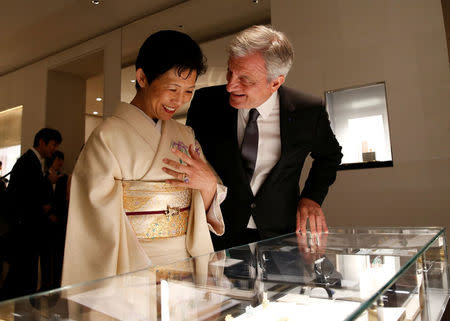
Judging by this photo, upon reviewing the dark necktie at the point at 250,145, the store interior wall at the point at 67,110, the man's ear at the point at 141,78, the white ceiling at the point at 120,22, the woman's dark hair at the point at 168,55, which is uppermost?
the white ceiling at the point at 120,22

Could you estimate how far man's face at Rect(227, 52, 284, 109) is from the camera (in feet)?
5.08

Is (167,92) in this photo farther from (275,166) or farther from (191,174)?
(275,166)

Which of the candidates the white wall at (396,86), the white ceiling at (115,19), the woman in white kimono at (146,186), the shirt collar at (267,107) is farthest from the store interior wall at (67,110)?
the woman in white kimono at (146,186)

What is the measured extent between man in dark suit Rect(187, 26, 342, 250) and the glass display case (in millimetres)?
495

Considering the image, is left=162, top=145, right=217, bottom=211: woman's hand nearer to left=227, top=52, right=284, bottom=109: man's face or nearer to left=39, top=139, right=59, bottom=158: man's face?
left=227, top=52, right=284, bottom=109: man's face

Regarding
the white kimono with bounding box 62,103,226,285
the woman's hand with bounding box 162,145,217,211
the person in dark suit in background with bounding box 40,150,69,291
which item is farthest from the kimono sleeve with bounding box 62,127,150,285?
the person in dark suit in background with bounding box 40,150,69,291

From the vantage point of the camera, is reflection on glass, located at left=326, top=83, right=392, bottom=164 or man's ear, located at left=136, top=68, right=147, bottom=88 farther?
reflection on glass, located at left=326, top=83, right=392, bottom=164

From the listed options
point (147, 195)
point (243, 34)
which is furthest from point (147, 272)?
point (243, 34)

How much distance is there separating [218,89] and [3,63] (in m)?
5.58

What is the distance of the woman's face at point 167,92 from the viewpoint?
48.1 inches

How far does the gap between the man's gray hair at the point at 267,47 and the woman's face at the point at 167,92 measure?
1.21 feet

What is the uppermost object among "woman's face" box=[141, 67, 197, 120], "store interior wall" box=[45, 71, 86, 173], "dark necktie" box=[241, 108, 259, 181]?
"store interior wall" box=[45, 71, 86, 173]

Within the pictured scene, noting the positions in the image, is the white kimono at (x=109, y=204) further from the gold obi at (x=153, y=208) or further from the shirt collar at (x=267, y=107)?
the shirt collar at (x=267, y=107)

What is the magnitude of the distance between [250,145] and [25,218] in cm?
260
